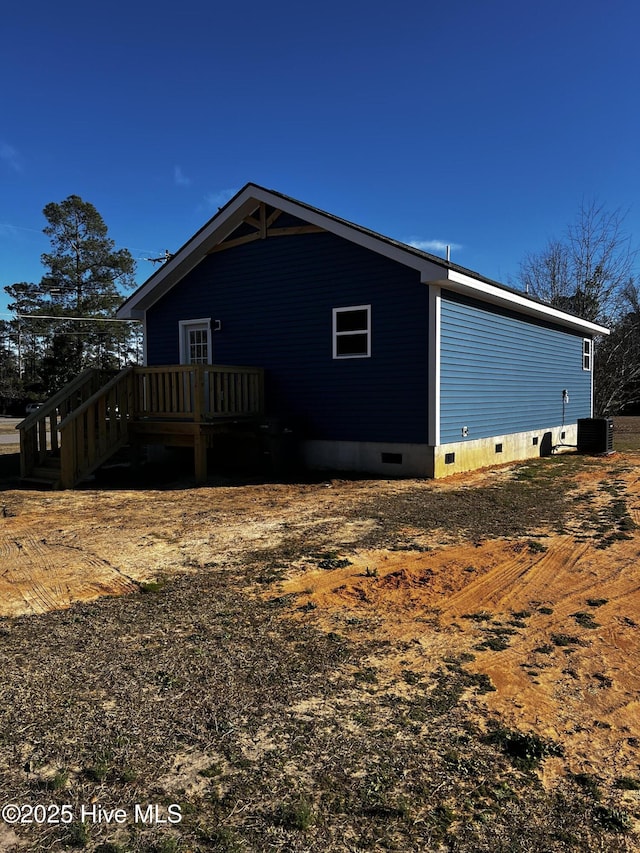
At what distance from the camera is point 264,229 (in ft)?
38.6

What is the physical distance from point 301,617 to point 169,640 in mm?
857

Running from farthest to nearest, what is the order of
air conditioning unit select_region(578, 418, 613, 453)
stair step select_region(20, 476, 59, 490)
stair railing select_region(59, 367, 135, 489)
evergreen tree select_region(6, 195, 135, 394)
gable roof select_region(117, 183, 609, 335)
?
evergreen tree select_region(6, 195, 135, 394) → air conditioning unit select_region(578, 418, 613, 453) → gable roof select_region(117, 183, 609, 335) → stair step select_region(20, 476, 59, 490) → stair railing select_region(59, 367, 135, 489)

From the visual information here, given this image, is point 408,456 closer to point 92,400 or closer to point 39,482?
point 92,400

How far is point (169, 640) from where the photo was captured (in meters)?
3.47

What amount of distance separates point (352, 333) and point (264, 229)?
2980 mm

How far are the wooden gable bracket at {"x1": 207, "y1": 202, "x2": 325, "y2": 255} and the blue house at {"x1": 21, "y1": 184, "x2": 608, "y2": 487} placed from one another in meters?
0.03

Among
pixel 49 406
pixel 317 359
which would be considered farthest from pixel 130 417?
pixel 317 359

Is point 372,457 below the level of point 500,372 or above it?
below

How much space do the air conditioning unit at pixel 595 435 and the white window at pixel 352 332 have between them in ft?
22.1

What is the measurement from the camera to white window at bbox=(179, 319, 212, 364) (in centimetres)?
1305

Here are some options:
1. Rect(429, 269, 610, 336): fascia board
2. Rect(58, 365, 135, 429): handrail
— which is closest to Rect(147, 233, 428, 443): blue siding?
Rect(429, 269, 610, 336): fascia board

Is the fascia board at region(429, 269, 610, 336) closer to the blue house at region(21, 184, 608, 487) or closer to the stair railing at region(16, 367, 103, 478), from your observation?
the blue house at region(21, 184, 608, 487)

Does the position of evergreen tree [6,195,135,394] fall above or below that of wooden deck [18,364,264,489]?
above

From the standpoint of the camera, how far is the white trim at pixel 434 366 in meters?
9.88
